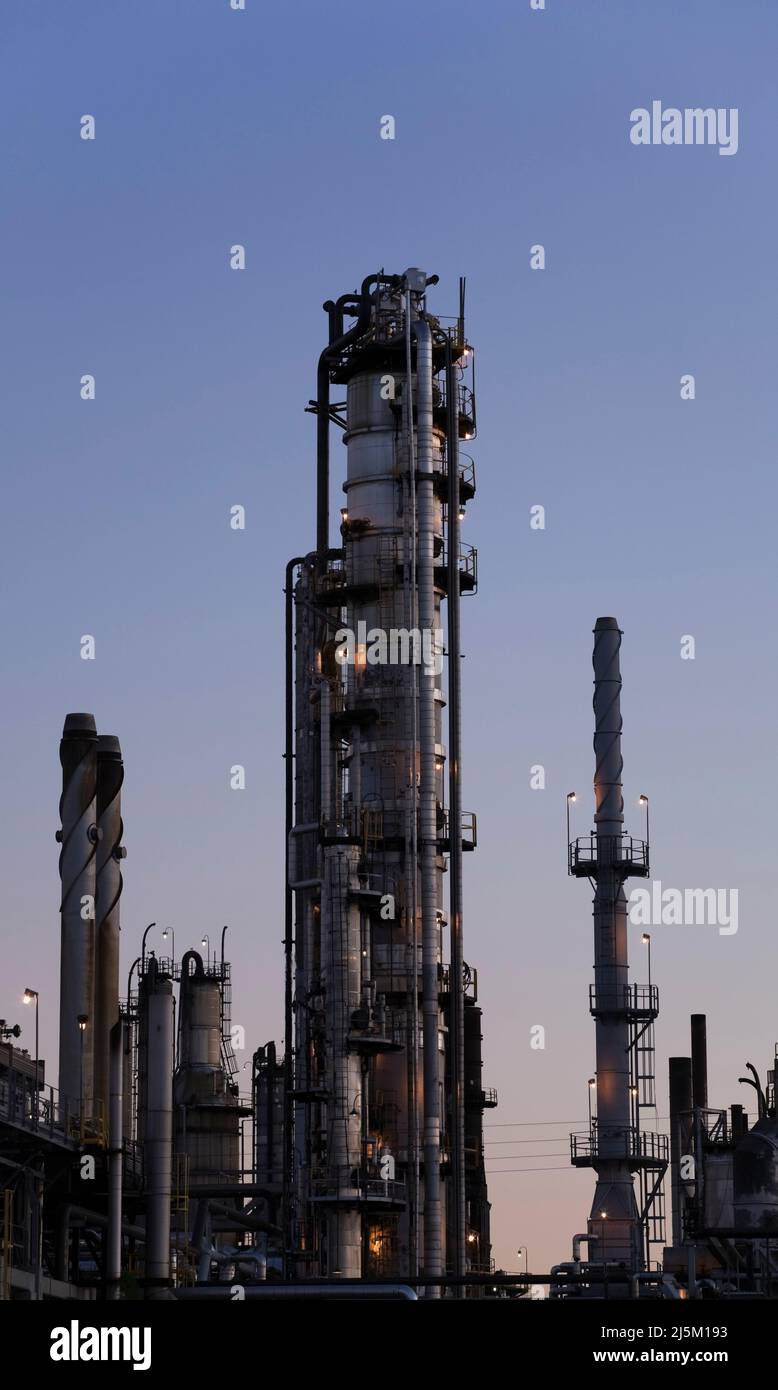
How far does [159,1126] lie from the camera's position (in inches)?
2249

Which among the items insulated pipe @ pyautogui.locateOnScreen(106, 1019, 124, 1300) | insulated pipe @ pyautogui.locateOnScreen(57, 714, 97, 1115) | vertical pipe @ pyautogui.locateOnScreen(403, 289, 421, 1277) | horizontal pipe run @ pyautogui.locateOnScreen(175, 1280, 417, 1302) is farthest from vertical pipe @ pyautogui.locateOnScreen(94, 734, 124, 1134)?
horizontal pipe run @ pyautogui.locateOnScreen(175, 1280, 417, 1302)

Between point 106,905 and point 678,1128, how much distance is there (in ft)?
70.0

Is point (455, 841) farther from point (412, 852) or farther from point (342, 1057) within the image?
point (342, 1057)

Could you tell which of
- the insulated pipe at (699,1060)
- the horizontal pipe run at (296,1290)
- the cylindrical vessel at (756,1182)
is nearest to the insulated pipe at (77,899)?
the horizontal pipe run at (296,1290)

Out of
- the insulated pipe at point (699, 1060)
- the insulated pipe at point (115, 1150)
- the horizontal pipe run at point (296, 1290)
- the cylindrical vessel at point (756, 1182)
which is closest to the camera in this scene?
the horizontal pipe run at point (296, 1290)

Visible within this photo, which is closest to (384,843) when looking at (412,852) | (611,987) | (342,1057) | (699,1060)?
(412,852)

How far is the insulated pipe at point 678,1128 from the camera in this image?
79000 millimetres

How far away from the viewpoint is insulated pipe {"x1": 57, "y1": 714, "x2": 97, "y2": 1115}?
7169cm

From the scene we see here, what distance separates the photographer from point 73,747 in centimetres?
7469

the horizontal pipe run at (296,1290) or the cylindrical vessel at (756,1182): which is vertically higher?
the cylindrical vessel at (756,1182)

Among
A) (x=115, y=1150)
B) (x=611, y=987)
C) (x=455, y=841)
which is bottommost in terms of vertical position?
(x=115, y=1150)

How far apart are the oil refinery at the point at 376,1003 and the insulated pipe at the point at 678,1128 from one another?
15 cm

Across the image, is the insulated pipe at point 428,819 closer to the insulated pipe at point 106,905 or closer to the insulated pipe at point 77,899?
the insulated pipe at point 106,905

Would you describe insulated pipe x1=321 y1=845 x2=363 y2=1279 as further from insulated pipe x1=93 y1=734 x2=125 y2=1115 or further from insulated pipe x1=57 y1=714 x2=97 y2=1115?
insulated pipe x1=57 y1=714 x2=97 y2=1115
